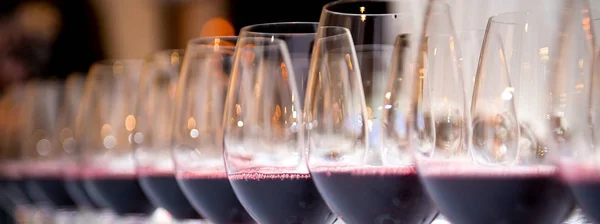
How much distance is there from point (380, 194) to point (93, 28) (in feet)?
12.0

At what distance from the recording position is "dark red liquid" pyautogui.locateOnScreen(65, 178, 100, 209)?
1212 mm

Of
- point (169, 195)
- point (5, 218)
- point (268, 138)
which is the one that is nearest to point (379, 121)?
point (268, 138)

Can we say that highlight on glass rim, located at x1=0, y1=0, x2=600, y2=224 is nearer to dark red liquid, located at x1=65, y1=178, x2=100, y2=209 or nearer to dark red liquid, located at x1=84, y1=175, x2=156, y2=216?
dark red liquid, located at x1=84, y1=175, x2=156, y2=216

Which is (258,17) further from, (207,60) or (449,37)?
(449,37)

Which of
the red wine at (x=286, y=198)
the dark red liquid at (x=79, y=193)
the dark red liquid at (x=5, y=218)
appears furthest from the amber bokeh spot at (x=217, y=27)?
the red wine at (x=286, y=198)

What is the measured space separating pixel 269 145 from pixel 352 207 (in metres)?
0.12

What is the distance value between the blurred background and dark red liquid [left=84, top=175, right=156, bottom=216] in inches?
102

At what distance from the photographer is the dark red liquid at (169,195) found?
0.88 m

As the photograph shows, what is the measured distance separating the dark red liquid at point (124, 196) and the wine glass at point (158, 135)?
7 cm

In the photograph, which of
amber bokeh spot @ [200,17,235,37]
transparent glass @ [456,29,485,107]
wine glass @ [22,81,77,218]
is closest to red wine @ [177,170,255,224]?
transparent glass @ [456,29,485,107]

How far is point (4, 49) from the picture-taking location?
351 cm

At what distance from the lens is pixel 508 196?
0.50 meters

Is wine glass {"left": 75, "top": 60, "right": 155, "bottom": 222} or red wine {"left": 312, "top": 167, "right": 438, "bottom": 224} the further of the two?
wine glass {"left": 75, "top": 60, "right": 155, "bottom": 222}

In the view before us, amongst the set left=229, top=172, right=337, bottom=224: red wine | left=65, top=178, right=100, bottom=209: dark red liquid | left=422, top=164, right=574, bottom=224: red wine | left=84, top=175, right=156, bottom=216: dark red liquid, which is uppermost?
left=422, top=164, right=574, bottom=224: red wine
